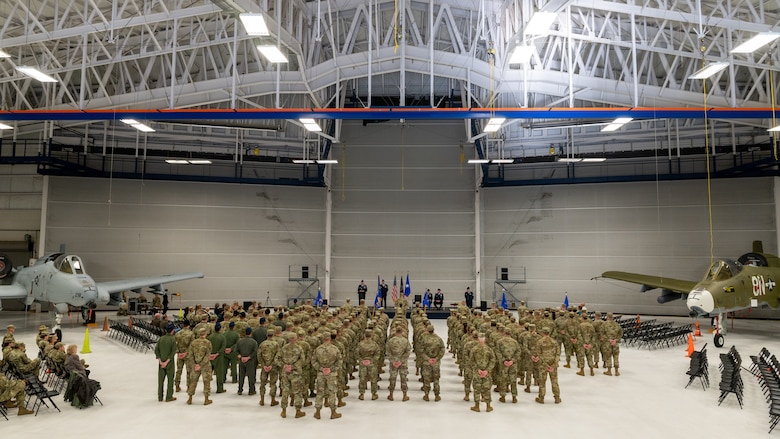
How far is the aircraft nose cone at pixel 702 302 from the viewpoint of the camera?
17.2 meters

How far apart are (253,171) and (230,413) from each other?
2294 centimetres

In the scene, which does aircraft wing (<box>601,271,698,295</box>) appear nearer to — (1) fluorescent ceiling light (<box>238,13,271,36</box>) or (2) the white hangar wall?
(2) the white hangar wall

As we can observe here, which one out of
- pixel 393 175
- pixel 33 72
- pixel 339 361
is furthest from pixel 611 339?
pixel 393 175

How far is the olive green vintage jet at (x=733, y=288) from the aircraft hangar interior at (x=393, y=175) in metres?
0.10

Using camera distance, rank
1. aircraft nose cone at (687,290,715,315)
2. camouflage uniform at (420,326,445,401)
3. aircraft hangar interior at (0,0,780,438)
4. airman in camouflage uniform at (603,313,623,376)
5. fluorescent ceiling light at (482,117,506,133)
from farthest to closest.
Result: aircraft hangar interior at (0,0,780,438) → fluorescent ceiling light at (482,117,506,133) → aircraft nose cone at (687,290,715,315) → airman in camouflage uniform at (603,313,623,376) → camouflage uniform at (420,326,445,401)

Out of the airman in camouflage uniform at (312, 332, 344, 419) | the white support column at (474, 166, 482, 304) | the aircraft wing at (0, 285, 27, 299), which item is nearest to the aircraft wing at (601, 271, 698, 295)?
the white support column at (474, 166, 482, 304)

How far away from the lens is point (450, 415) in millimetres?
9570

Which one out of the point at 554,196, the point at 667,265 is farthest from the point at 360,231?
the point at 667,265

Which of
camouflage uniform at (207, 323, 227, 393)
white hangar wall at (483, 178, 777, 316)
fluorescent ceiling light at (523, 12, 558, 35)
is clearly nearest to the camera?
camouflage uniform at (207, 323, 227, 393)

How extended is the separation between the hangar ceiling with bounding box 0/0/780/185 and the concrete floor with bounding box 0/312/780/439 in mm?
8406

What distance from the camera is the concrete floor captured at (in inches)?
338

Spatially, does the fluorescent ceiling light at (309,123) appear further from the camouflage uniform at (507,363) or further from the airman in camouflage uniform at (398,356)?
the camouflage uniform at (507,363)

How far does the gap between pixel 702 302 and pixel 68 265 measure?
22258mm

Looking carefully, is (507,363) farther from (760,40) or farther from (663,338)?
(663,338)
